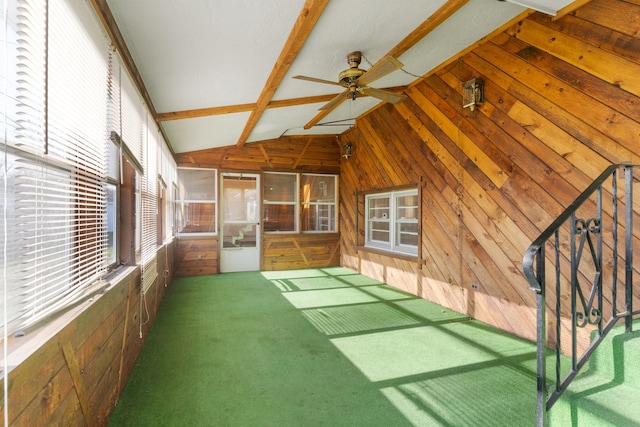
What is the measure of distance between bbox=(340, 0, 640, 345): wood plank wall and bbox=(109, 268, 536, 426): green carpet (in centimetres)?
58

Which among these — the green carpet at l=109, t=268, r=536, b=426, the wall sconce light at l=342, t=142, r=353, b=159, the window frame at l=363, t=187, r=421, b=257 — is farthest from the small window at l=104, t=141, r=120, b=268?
the wall sconce light at l=342, t=142, r=353, b=159

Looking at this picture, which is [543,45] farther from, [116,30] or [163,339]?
[163,339]

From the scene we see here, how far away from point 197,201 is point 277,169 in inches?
72.9

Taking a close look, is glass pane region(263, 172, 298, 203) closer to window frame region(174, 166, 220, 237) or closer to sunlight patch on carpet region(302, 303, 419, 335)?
window frame region(174, 166, 220, 237)

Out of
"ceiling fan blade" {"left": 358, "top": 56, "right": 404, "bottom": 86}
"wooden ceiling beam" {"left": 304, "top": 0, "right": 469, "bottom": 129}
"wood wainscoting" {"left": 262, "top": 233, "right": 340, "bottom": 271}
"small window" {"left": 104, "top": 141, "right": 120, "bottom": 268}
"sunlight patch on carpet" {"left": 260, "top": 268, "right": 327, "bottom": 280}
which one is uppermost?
"wooden ceiling beam" {"left": 304, "top": 0, "right": 469, "bottom": 129}

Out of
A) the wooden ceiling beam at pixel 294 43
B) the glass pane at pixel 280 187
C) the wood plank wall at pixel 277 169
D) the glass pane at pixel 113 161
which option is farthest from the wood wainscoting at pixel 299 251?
the glass pane at pixel 113 161

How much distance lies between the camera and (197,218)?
6441 mm

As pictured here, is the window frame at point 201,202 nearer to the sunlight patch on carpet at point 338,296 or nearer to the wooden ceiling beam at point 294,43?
the sunlight patch on carpet at point 338,296

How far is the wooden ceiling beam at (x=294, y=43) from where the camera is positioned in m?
2.19

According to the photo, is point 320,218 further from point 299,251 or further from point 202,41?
point 202,41

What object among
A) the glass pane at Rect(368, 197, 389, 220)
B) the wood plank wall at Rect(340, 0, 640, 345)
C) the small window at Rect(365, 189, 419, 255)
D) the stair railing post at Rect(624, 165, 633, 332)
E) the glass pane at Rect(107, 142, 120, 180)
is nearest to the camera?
the stair railing post at Rect(624, 165, 633, 332)

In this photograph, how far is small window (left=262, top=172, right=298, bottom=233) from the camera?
6836mm

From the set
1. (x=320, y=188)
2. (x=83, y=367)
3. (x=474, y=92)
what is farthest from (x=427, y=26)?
(x=320, y=188)

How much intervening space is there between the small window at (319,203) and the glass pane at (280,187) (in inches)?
10.4
